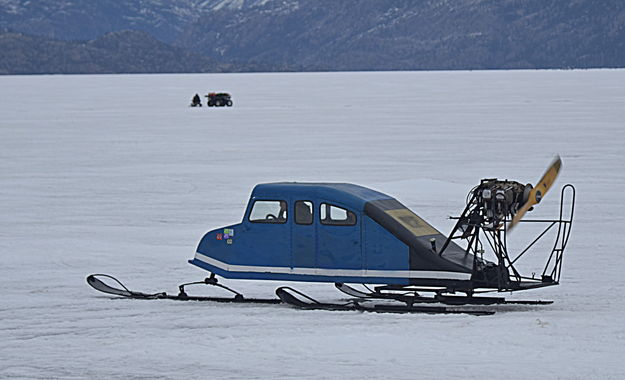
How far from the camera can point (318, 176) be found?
2988cm

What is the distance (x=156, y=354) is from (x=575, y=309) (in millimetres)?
5347

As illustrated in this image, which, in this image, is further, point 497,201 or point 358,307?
point 358,307

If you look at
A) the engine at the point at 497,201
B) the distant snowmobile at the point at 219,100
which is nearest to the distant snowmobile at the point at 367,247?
the engine at the point at 497,201

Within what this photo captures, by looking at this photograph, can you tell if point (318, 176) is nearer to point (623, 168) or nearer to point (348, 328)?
point (623, 168)

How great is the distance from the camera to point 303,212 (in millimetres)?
14164

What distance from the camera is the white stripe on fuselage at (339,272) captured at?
13.5 metres

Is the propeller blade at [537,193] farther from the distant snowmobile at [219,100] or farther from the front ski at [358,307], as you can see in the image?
the distant snowmobile at [219,100]

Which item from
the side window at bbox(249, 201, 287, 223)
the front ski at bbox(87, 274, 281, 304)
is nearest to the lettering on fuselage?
the side window at bbox(249, 201, 287, 223)

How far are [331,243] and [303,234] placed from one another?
1.33 feet

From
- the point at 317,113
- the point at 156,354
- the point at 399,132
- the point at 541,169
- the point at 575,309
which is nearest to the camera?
the point at 156,354

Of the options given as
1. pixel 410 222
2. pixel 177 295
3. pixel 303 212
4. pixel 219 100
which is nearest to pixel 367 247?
pixel 410 222

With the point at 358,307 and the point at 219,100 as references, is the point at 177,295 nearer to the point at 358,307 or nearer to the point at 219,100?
the point at 358,307

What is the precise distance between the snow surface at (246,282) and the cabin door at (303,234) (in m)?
0.76

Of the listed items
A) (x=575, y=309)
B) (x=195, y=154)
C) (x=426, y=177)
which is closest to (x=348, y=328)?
(x=575, y=309)
